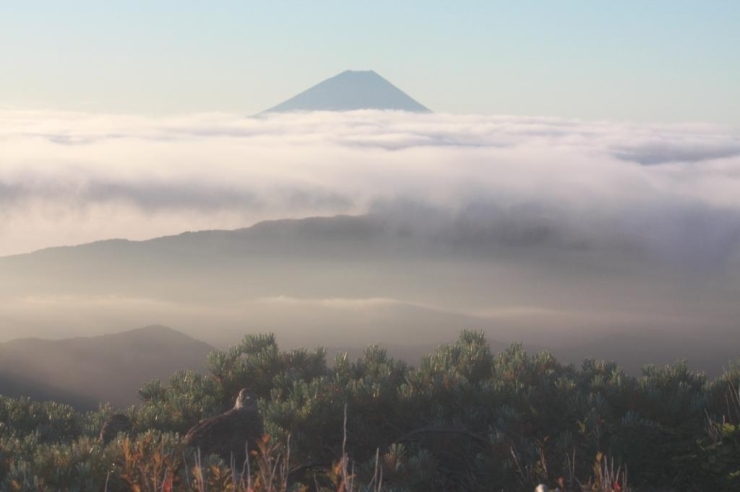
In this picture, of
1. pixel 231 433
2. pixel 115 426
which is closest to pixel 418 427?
pixel 231 433

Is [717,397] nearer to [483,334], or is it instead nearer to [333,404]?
[483,334]

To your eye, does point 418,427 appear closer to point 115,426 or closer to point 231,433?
point 231,433

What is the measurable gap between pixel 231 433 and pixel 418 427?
7.19 feet

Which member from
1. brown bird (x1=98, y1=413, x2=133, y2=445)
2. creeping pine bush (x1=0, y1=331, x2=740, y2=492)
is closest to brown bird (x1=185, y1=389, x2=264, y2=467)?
creeping pine bush (x1=0, y1=331, x2=740, y2=492)

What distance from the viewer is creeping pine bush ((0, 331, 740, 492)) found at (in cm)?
724

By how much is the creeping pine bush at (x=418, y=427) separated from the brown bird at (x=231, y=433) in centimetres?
20

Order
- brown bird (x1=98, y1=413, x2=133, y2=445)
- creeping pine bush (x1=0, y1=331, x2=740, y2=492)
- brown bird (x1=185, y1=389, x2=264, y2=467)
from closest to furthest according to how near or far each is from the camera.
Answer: creeping pine bush (x1=0, y1=331, x2=740, y2=492) < brown bird (x1=185, y1=389, x2=264, y2=467) < brown bird (x1=98, y1=413, x2=133, y2=445)

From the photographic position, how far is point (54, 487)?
7035 millimetres

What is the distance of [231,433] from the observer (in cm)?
890

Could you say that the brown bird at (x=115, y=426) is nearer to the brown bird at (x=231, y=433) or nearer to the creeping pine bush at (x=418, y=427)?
the creeping pine bush at (x=418, y=427)

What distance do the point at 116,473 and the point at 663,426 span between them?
544 cm

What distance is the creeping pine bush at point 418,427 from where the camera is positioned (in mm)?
7242

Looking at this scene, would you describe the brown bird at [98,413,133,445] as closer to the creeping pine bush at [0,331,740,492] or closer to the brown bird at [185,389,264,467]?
the creeping pine bush at [0,331,740,492]

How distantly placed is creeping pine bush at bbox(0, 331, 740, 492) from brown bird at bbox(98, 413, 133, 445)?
0.68 ft
